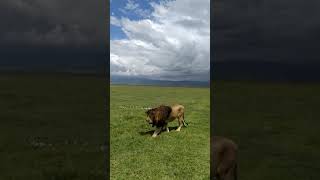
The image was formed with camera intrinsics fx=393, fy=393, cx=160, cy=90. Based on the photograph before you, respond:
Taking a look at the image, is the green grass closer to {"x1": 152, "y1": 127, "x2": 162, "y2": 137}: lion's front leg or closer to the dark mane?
{"x1": 152, "y1": 127, "x2": 162, "y2": 137}: lion's front leg

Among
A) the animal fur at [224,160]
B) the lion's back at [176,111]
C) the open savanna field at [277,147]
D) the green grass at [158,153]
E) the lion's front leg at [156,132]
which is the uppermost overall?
the lion's back at [176,111]

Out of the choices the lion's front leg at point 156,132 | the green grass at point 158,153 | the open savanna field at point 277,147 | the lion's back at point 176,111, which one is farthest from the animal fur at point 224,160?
the lion's back at point 176,111

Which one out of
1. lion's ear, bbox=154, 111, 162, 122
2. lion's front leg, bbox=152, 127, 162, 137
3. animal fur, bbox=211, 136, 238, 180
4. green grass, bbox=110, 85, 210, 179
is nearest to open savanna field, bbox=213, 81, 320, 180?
green grass, bbox=110, 85, 210, 179

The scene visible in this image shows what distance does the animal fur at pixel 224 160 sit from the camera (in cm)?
1284

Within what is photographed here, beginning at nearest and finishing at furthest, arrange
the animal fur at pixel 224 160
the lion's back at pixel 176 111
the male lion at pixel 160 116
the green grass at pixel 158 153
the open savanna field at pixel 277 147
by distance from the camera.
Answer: the animal fur at pixel 224 160 < the green grass at pixel 158 153 < the open savanna field at pixel 277 147 < the male lion at pixel 160 116 < the lion's back at pixel 176 111

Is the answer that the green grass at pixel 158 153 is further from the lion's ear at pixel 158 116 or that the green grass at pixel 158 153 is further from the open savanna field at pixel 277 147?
the open savanna field at pixel 277 147

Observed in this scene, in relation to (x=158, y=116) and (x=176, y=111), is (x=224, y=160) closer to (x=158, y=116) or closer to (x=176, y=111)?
(x=158, y=116)

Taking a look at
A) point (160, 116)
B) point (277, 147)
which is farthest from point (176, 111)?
point (277, 147)

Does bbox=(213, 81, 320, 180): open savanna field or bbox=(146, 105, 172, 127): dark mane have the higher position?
bbox=(146, 105, 172, 127): dark mane

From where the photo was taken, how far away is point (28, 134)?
95.5ft

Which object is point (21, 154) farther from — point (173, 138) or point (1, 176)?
point (173, 138)

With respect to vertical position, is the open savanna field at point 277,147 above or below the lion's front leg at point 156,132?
below

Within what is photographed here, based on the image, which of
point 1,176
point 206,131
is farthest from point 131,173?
point 206,131

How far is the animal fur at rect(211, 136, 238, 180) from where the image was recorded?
12.8 metres
